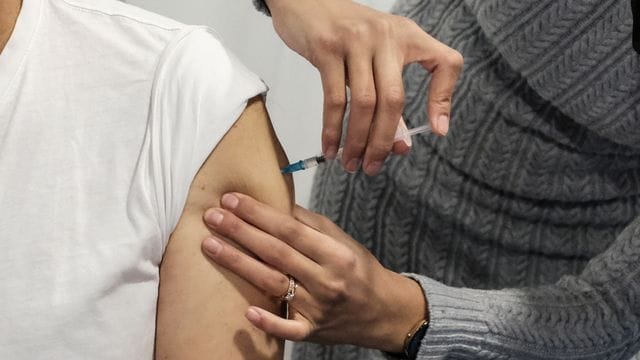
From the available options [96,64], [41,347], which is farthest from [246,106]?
[41,347]

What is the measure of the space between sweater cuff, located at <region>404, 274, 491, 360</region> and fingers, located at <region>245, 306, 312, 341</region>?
0.21 m

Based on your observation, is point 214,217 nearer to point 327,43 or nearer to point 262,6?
point 327,43

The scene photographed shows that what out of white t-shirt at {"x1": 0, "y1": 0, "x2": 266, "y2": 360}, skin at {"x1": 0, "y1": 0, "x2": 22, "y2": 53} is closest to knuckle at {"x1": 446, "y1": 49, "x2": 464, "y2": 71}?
white t-shirt at {"x1": 0, "y1": 0, "x2": 266, "y2": 360}

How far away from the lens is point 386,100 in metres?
0.96

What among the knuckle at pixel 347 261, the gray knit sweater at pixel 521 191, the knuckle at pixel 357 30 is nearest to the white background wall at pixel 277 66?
the gray knit sweater at pixel 521 191

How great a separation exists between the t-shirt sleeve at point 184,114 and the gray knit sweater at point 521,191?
41 cm

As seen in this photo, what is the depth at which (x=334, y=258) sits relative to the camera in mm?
1094

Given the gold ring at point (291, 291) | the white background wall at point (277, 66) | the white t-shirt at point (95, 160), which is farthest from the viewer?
the white background wall at point (277, 66)

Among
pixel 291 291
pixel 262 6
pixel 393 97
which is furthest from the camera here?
pixel 262 6

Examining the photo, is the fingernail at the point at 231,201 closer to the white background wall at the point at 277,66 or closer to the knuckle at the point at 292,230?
the knuckle at the point at 292,230

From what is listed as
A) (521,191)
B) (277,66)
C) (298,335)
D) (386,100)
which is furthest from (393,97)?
(277,66)

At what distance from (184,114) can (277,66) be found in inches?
37.3

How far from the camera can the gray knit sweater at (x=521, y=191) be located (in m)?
1.17

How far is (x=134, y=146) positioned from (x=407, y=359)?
0.51m
